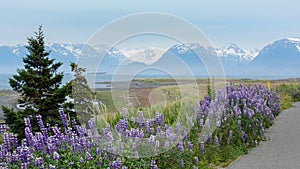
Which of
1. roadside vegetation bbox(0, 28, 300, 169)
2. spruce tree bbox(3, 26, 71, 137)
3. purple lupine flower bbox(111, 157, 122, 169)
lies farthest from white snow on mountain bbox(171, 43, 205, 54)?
spruce tree bbox(3, 26, 71, 137)

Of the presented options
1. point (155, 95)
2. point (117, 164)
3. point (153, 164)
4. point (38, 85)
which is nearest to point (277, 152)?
point (153, 164)

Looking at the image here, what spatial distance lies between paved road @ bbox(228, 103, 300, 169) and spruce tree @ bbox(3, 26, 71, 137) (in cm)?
668

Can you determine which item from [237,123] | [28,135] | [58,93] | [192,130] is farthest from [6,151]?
[58,93]

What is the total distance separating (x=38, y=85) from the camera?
12.5 meters

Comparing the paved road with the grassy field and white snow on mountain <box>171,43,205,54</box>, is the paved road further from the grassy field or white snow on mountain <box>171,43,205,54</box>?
white snow on mountain <box>171,43,205,54</box>

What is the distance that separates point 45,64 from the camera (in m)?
12.7

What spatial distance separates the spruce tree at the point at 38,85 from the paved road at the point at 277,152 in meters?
6.68

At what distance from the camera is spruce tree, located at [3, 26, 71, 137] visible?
481 inches

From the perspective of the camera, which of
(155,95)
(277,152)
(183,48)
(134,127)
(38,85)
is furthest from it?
(38,85)

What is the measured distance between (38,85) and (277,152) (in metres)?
8.15

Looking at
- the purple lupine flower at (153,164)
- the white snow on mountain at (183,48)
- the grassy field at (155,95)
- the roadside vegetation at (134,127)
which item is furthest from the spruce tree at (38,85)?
the purple lupine flower at (153,164)

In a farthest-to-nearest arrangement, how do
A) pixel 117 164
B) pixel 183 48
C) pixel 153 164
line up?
pixel 183 48, pixel 153 164, pixel 117 164

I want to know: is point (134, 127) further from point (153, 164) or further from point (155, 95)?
point (155, 95)

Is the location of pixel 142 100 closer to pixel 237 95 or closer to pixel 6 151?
pixel 237 95
